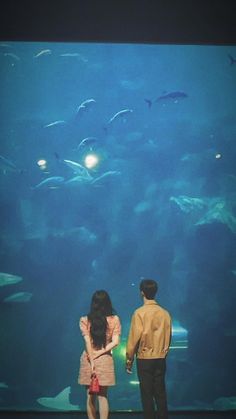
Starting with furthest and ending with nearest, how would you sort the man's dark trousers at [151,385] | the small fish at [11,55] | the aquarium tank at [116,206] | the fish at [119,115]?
the fish at [119,115] → the small fish at [11,55] → the aquarium tank at [116,206] → the man's dark trousers at [151,385]

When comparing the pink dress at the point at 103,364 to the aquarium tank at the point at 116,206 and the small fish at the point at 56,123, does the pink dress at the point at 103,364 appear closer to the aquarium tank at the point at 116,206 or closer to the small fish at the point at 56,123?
the aquarium tank at the point at 116,206

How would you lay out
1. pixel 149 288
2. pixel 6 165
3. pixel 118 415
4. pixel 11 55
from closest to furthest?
pixel 149 288
pixel 118 415
pixel 6 165
pixel 11 55

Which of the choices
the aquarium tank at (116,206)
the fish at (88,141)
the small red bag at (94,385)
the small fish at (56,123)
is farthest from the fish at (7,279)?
the small red bag at (94,385)

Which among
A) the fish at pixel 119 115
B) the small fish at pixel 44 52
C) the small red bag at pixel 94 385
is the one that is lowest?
the small red bag at pixel 94 385

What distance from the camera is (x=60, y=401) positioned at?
19.9 ft

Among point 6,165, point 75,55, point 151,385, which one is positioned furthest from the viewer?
point 75,55

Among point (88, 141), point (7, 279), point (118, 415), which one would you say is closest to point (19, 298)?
point (7, 279)

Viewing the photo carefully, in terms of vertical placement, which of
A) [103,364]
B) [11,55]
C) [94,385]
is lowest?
[94,385]

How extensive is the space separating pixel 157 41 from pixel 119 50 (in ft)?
2.38

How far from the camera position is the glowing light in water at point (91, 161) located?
22.1 ft

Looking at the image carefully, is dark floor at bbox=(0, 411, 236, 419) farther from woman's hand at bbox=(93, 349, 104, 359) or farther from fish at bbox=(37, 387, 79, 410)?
woman's hand at bbox=(93, 349, 104, 359)

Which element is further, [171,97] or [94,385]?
[171,97]

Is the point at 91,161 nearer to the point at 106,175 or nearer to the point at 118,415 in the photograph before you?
the point at 106,175

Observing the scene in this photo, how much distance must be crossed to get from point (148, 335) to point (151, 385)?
45cm
